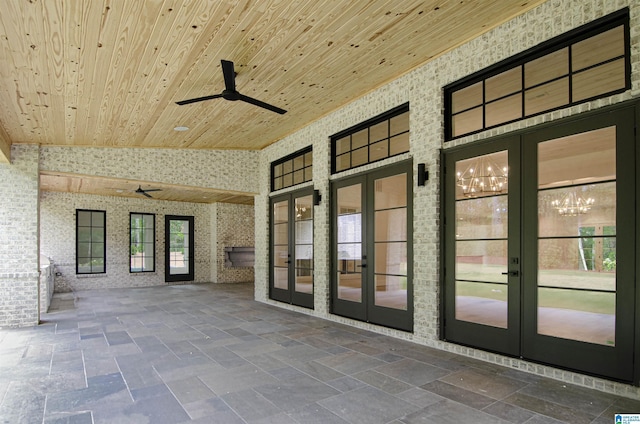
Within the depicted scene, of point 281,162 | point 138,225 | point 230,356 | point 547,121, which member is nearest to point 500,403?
point 547,121

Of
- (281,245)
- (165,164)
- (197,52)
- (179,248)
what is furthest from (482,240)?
(179,248)

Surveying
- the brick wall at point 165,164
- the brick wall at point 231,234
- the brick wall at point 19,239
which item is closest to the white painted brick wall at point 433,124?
the brick wall at point 165,164

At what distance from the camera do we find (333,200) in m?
6.52

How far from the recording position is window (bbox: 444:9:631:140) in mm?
3244

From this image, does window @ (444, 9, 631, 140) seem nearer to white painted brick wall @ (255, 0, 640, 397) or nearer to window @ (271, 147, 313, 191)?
white painted brick wall @ (255, 0, 640, 397)

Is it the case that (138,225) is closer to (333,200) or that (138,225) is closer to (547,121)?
(333,200)

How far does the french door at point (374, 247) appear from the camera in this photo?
16.6 feet

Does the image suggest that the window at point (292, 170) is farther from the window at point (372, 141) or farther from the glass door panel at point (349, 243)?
the glass door panel at point (349, 243)

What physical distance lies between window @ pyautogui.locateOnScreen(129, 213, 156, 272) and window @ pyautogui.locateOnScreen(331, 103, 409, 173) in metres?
8.33

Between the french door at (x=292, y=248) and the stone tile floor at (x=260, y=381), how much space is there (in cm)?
135

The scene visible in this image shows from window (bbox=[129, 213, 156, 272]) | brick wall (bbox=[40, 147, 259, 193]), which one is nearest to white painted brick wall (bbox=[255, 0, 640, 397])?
brick wall (bbox=[40, 147, 259, 193])

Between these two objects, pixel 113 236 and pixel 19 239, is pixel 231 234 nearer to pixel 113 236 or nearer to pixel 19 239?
pixel 113 236

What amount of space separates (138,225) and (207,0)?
10837 millimetres

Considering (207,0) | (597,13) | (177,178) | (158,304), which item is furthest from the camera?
(158,304)
